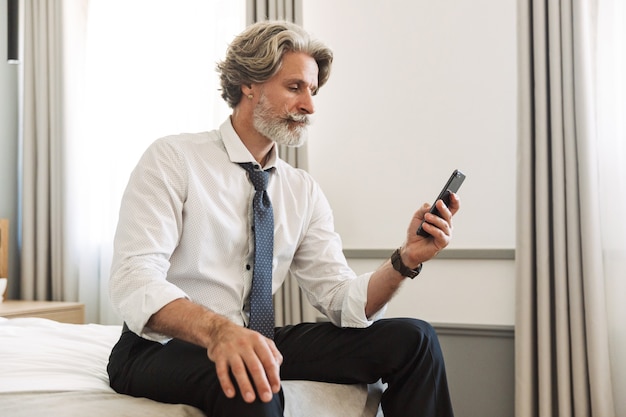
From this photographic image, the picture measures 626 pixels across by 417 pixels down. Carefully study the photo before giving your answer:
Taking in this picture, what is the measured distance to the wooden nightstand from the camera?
3.16 meters

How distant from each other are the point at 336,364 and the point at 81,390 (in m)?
0.53

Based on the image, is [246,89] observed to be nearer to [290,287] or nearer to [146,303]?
[146,303]

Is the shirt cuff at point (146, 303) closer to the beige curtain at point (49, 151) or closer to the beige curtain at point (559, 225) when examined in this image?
the beige curtain at point (559, 225)

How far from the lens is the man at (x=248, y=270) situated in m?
1.23

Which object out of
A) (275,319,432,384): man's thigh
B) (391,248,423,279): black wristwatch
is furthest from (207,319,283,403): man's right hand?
(391,248,423,279): black wristwatch

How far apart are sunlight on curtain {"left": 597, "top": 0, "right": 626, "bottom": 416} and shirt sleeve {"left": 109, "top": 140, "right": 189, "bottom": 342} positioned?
1.70m

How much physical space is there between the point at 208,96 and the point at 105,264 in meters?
1.08

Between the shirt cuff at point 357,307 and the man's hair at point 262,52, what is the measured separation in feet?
2.02

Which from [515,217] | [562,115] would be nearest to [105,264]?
[515,217]

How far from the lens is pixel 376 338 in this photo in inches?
58.4

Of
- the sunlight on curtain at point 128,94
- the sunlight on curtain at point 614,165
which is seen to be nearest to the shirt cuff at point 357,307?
the sunlight on curtain at point 614,165

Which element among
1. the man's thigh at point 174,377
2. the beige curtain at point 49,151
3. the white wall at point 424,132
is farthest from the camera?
the beige curtain at point 49,151

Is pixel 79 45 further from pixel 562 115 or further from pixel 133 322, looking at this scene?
pixel 133 322

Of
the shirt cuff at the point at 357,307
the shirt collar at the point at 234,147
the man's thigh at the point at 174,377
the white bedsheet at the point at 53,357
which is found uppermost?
the shirt collar at the point at 234,147
